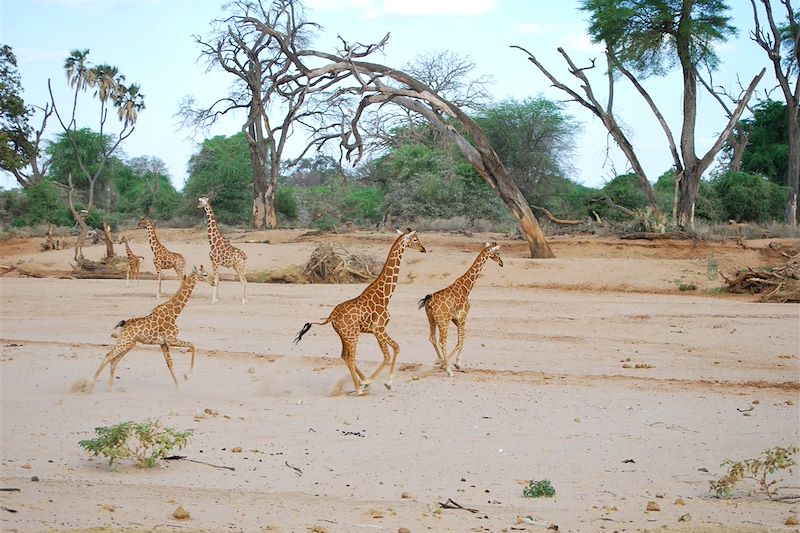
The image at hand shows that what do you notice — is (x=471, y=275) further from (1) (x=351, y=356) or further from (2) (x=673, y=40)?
(2) (x=673, y=40)

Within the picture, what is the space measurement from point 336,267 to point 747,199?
17.2 m

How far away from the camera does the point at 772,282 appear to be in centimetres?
1927

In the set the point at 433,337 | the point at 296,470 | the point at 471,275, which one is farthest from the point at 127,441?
the point at 471,275

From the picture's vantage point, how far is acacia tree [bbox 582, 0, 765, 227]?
29.0 metres

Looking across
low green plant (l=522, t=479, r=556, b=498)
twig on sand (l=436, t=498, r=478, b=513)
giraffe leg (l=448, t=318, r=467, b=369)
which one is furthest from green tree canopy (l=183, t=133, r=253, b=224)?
twig on sand (l=436, t=498, r=478, b=513)

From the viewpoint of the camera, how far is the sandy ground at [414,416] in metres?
6.87

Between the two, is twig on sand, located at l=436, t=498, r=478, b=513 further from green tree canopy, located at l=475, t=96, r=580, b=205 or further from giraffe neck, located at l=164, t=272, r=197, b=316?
green tree canopy, located at l=475, t=96, r=580, b=205

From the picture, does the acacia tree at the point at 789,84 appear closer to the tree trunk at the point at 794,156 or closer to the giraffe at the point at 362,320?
the tree trunk at the point at 794,156

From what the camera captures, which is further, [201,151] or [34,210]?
[201,151]

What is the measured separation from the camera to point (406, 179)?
130 feet

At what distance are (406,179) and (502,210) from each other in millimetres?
4527

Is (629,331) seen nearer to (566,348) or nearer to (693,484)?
(566,348)

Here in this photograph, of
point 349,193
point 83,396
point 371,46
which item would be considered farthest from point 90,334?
point 349,193

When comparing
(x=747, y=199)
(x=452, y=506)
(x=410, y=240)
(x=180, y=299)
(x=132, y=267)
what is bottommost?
(x=452, y=506)
